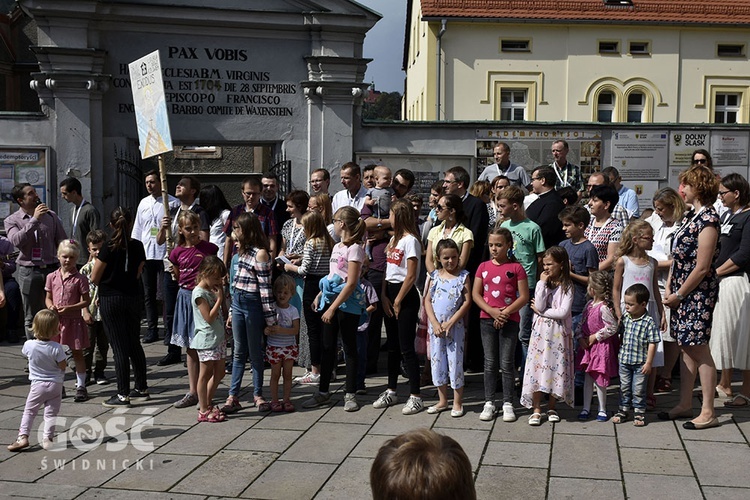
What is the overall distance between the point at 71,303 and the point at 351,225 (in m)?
2.61

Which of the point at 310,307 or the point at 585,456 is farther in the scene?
the point at 310,307

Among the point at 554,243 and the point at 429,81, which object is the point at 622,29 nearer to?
the point at 429,81

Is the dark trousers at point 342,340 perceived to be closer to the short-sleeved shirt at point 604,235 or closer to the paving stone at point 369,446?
the paving stone at point 369,446

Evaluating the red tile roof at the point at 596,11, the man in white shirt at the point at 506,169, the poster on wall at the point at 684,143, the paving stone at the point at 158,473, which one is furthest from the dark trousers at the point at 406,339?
the red tile roof at the point at 596,11

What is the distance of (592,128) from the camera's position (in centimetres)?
1282

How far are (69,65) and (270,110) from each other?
2837mm

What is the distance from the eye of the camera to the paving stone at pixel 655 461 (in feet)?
18.2

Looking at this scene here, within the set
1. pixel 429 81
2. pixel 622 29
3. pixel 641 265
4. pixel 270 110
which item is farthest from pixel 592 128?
pixel 622 29

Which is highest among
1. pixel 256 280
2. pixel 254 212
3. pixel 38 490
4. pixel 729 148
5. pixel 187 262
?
pixel 729 148

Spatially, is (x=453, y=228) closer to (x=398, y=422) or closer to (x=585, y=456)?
(x=398, y=422)

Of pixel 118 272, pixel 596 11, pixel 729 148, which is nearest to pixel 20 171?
pixel 118 272

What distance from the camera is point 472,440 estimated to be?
248 inches

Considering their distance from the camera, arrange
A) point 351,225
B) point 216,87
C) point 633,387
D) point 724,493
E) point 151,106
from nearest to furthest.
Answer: point 724,493, point 633,387, point 351,225, point 151,106, point 216,87

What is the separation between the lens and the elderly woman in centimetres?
650
